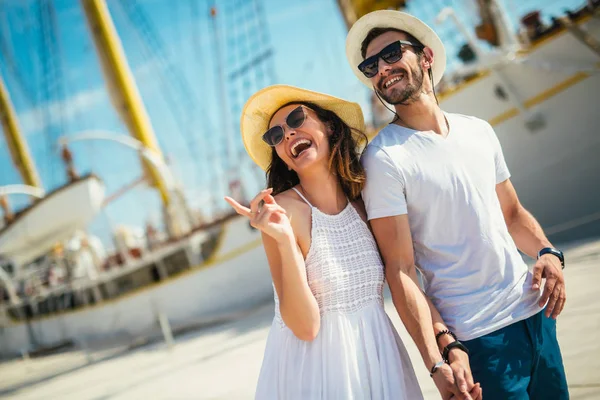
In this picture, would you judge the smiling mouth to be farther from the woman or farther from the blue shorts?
the blue shorts

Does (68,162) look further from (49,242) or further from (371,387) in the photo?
(371,387)

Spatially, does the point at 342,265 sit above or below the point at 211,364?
above

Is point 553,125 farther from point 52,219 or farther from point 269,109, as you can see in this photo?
point 52,219

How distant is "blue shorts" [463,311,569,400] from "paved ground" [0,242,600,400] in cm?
108

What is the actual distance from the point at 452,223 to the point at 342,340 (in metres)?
0.55

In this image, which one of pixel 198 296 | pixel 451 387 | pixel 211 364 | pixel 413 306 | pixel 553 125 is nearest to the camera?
pixel 451 387

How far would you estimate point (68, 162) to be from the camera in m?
12.3

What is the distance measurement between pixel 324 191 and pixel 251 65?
1414 centimetres

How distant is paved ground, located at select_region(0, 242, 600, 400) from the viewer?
3.15 metres

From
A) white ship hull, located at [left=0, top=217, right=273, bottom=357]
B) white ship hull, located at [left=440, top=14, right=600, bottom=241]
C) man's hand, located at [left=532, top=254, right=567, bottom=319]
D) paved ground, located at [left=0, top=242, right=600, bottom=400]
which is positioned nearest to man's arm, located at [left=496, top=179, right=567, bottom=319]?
man's hand, located at [left=532, top=254, right=567, bottom=319]

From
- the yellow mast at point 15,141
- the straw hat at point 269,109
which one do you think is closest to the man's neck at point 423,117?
the straw hat at point 269,109

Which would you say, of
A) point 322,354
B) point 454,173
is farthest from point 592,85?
point 322,354

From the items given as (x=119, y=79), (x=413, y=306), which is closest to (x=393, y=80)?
(x=413, y=306)

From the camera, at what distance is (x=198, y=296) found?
11.5 metres
